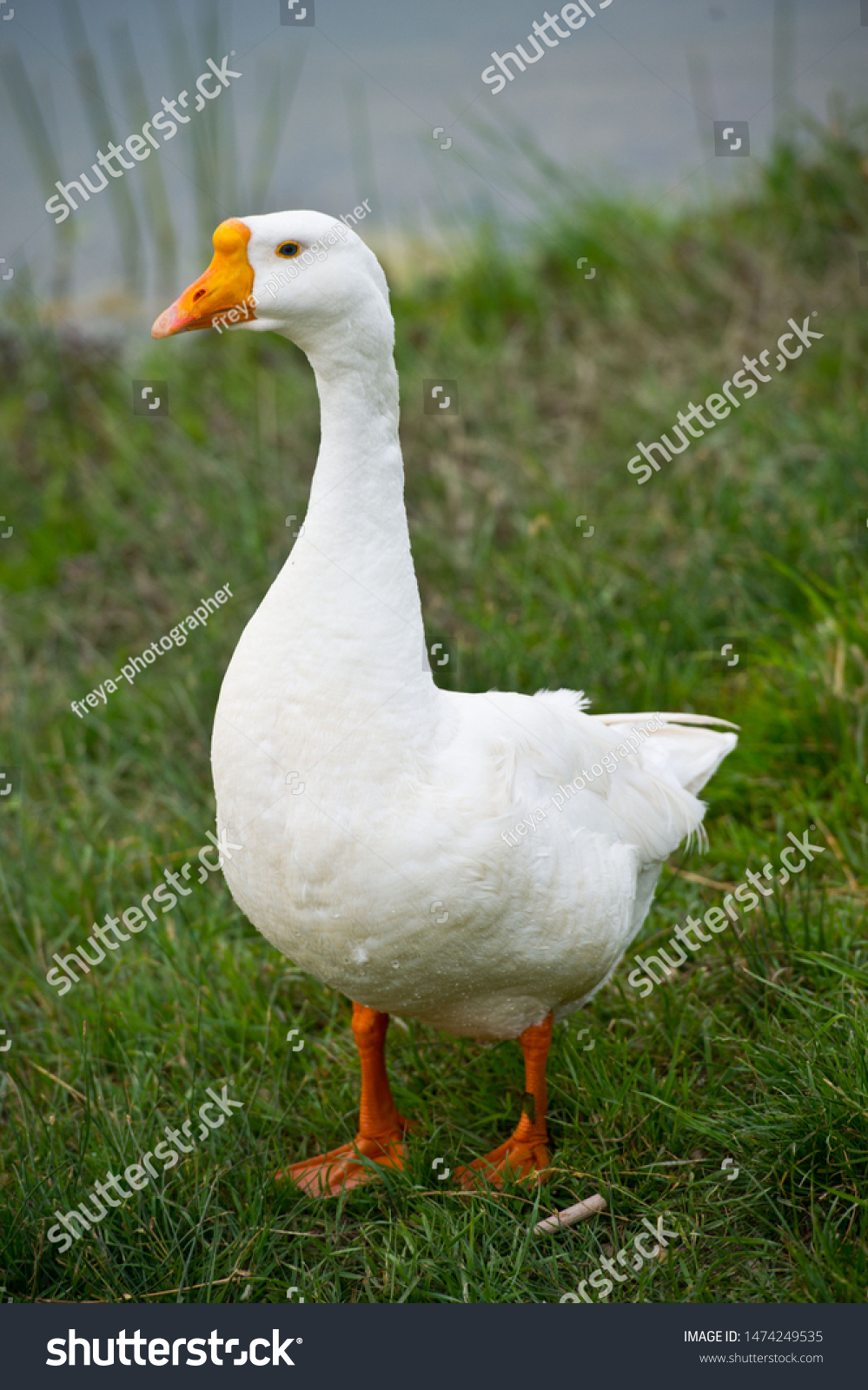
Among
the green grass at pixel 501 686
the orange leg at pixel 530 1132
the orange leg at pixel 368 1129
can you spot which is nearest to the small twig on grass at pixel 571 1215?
the green grass at pixel 501 686

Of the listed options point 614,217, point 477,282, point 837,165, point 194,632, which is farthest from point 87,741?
point 837,165

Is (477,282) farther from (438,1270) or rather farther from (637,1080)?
(438,1270)

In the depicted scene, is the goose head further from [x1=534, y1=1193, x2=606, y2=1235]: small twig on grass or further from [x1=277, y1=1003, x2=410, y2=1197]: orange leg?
[x1=534, y1=1193, x2=606, y2=1235]: small twig on grass

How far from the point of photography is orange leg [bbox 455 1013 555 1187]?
9.93ft

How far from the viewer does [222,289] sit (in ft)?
8.87

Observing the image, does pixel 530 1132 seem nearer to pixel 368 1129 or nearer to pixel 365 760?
pixel 368 1129

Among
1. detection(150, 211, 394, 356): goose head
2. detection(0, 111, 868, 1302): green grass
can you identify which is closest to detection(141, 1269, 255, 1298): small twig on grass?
detection(0, 111, 868, 1302): green grass

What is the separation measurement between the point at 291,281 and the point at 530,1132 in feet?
6.93

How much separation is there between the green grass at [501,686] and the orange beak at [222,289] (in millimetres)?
1792

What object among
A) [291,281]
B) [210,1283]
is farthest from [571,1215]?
[291,281]

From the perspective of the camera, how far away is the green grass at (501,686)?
112 inches

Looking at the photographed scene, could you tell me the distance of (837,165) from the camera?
6805mm

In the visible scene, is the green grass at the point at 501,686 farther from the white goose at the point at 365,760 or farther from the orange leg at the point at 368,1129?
the white goose at the point at 365,760

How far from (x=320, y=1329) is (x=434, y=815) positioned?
1103mm
